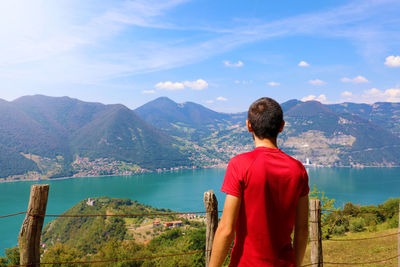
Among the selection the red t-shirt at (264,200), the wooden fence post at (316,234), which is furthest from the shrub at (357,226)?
the red t-shirt at (264,200)

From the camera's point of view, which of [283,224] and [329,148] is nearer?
[283,224]

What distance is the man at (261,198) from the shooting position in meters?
1.45

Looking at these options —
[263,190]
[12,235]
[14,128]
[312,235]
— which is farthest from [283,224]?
[14,128]

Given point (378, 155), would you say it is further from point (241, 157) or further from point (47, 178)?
point (241, 157)

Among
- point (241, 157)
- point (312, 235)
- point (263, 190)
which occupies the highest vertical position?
point (241, 157)

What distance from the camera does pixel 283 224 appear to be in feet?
5.05

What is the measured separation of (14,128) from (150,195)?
144m

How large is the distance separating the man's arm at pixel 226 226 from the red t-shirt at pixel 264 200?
0.05 m

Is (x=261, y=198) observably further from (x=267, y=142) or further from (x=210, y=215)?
(x=210, y=215)

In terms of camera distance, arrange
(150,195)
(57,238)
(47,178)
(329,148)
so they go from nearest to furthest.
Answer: (57,238)
(150,195)
(47,178)
(329,148)

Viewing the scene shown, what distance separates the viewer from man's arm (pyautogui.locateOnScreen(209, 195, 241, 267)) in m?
1.47

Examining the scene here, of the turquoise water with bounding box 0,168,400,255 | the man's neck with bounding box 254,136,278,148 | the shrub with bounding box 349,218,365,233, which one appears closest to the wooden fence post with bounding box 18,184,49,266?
the man's neck with bounding box 254,136,278,148

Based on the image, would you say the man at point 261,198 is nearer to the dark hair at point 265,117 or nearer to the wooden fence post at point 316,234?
the dark hair at point 265,117

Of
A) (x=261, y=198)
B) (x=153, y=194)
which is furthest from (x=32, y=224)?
(x=153, y=194)
